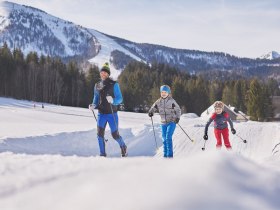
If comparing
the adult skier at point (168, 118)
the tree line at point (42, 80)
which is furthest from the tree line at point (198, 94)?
the adult skier at point (168, 118)

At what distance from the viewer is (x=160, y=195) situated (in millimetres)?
2303

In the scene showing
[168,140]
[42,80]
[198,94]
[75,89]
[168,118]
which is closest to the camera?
[168,140]

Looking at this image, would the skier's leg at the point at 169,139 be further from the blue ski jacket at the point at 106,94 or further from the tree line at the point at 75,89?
the tree line at the point at 75,89

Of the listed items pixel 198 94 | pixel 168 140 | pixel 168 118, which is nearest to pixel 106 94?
pixel 168 118

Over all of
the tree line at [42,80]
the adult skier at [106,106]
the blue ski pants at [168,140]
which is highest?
the tree line at [42,80]

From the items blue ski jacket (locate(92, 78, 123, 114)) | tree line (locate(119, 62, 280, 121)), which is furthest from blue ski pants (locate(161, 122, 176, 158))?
tree line (locate(119, 62, 280, 121))

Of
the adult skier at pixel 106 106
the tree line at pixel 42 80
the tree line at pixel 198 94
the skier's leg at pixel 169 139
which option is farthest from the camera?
the tree line at pixel 198 94

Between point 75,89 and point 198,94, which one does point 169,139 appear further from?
point 198,94

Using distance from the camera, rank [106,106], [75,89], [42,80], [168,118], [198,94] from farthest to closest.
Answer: [198,94]
[75,89]
[42,80]
[168,118]
[106,106]

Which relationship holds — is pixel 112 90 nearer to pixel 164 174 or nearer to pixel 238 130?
pixel 164 174

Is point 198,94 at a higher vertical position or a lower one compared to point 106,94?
higher

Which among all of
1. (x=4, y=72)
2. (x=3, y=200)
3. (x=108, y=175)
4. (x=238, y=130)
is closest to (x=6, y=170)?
(x=3, y=200)

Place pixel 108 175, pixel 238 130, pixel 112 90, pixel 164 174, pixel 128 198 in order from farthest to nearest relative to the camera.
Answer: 1. pixel 238 130
2. pixel 112 90
3. pixel 108 175
4. pixel 164 174
5. pixel 128 198

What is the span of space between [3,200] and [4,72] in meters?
77.3
